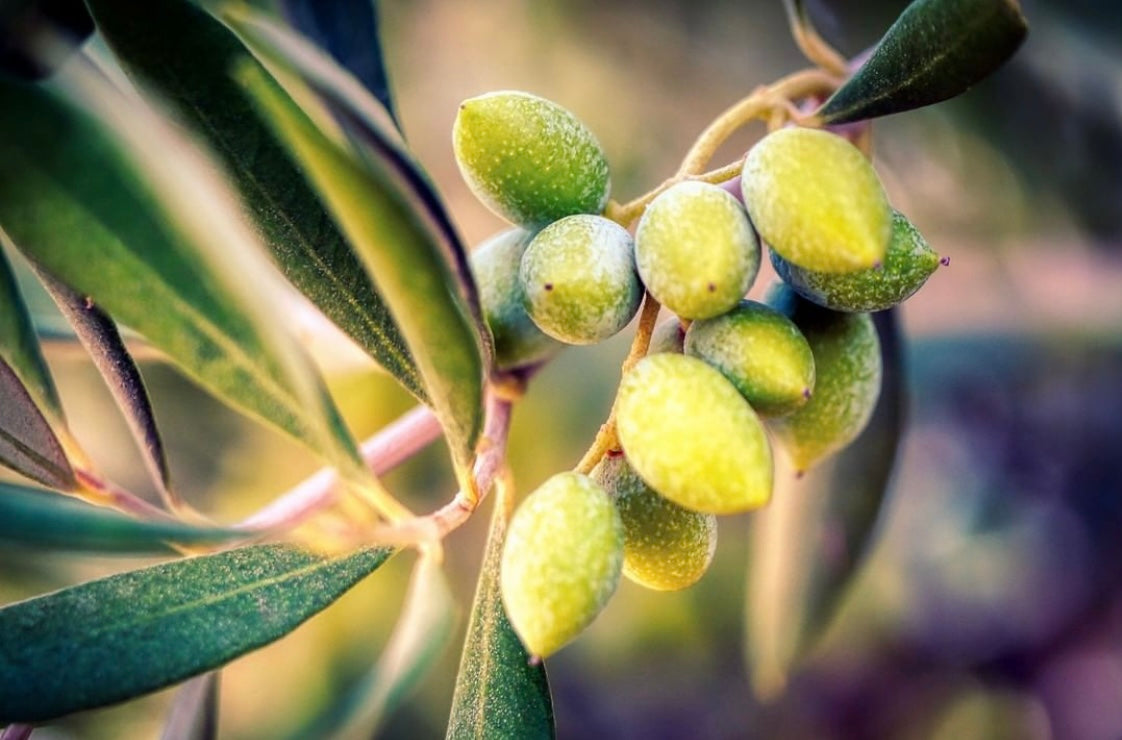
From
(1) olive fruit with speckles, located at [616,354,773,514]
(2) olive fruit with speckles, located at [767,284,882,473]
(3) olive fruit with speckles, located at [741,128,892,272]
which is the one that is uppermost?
(3) olive fruit with speckles, located at [741,128,892,272]

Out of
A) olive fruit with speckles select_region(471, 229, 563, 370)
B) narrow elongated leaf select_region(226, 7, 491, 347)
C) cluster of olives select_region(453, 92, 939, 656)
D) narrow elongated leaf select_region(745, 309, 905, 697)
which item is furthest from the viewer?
narrow elongated leaf select_region(745, 309, 905, 697)

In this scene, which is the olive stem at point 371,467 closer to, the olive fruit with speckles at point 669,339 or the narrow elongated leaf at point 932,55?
the olive fruit with speckles at point 669,339

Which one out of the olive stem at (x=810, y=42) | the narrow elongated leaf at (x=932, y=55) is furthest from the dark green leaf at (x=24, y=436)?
the olive stem at (x=810, y=42)

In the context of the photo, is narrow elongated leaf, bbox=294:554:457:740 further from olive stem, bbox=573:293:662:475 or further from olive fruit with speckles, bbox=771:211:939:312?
olive fruit with speckles, bbox=771:211:939:312

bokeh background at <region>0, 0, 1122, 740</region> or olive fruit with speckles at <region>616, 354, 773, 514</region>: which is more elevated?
olive fruit with speckles at <region>616, 354, 773, 514</region>

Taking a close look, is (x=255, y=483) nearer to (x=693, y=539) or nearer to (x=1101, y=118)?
(x=693, y=539)

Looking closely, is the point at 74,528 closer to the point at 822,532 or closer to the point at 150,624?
the point at 150,624

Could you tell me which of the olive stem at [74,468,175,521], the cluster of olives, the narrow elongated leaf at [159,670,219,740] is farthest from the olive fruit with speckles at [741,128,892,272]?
the narrow elongated leaf at [159,670,219,740]
